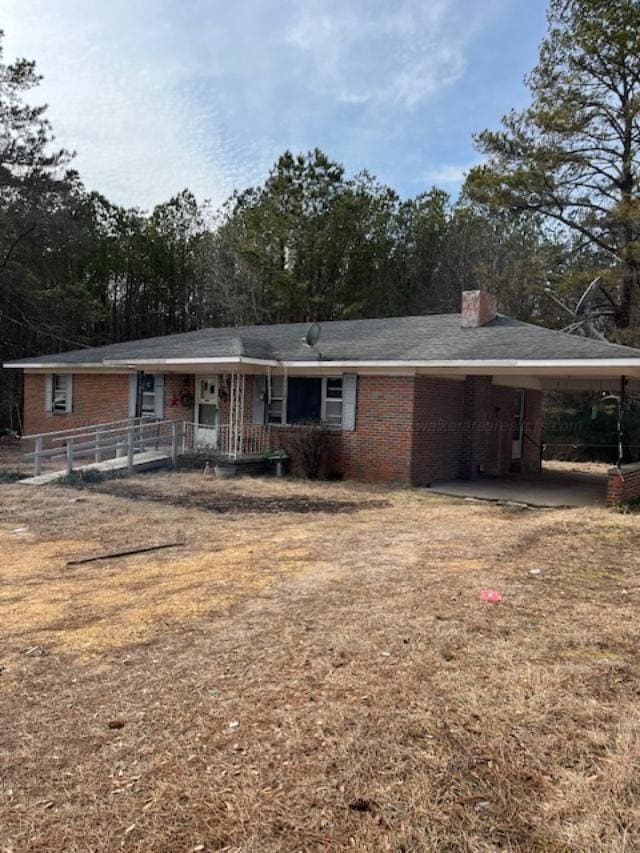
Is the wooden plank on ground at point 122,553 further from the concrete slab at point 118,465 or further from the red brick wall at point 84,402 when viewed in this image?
the red brick wall at point 84,402

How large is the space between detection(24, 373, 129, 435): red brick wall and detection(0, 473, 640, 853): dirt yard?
11683mm

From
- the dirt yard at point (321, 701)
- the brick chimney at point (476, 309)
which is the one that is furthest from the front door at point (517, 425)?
the dirt yard at point (321, 701)

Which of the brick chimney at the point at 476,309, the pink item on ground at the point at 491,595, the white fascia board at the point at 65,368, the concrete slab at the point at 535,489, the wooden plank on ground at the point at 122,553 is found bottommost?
the wooden plank on ground at the point at 122,553

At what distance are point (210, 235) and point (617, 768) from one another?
111 feet

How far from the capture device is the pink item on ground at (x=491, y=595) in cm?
527

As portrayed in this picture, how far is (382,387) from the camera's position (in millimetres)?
13578

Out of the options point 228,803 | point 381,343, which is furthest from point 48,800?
point 381,343

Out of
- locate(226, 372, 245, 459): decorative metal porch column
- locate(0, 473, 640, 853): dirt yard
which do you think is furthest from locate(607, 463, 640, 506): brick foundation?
locate(226, 372, 245, 459): decorative metal porch column

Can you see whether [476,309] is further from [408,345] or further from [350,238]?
[350,238]

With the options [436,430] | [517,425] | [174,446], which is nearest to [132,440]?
[174,446]

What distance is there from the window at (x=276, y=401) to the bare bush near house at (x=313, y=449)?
1404 millimetres

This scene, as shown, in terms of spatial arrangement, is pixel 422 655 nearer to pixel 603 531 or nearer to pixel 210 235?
pixel 603 531

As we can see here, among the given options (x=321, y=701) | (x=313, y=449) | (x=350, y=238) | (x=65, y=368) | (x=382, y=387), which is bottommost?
(x=321, y=701)

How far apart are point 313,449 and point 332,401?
1.34m
